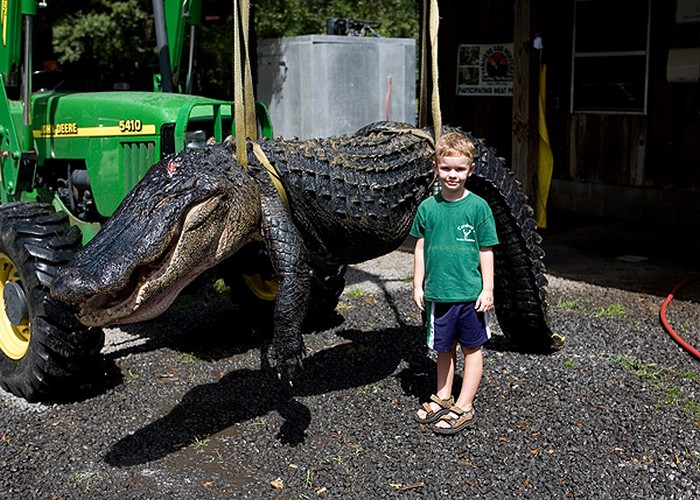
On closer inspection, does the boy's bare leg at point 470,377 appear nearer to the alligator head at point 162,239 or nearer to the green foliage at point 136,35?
the alligator head at point 162,239

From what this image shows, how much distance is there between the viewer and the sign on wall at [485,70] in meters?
10.5

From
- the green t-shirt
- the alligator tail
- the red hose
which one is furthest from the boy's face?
the red hose

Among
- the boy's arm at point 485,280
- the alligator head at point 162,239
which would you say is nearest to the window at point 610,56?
the boy's arm at point 485,280

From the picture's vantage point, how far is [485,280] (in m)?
4.05

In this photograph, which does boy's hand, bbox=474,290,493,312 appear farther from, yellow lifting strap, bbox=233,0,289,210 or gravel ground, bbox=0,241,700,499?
yellow lifting strap, bbox=233,0,289,210

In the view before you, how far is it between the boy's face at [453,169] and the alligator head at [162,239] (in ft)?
2.91

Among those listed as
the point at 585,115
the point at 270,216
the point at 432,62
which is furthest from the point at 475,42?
the point at 270,216

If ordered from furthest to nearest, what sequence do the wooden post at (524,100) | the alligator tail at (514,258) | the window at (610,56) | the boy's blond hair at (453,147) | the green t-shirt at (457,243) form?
the window at (610,56), the wooden post at (524,100), the alligator tail at (514,258), the green t-shirt at (457,243), the boy's blond hair at (453,147)

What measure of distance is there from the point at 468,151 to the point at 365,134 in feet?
2.60

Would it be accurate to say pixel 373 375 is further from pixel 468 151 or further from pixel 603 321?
pixel 603 321

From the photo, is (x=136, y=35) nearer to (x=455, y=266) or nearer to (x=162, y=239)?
(x=455, y=266)

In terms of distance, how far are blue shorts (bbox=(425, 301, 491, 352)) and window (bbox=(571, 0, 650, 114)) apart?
20.5 feet

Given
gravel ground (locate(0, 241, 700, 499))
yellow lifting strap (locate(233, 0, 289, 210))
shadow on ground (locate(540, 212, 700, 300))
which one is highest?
yellow lifting strap (locate(233, 0, 289, 210))

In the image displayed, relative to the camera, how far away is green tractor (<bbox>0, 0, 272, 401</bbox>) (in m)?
4.50
